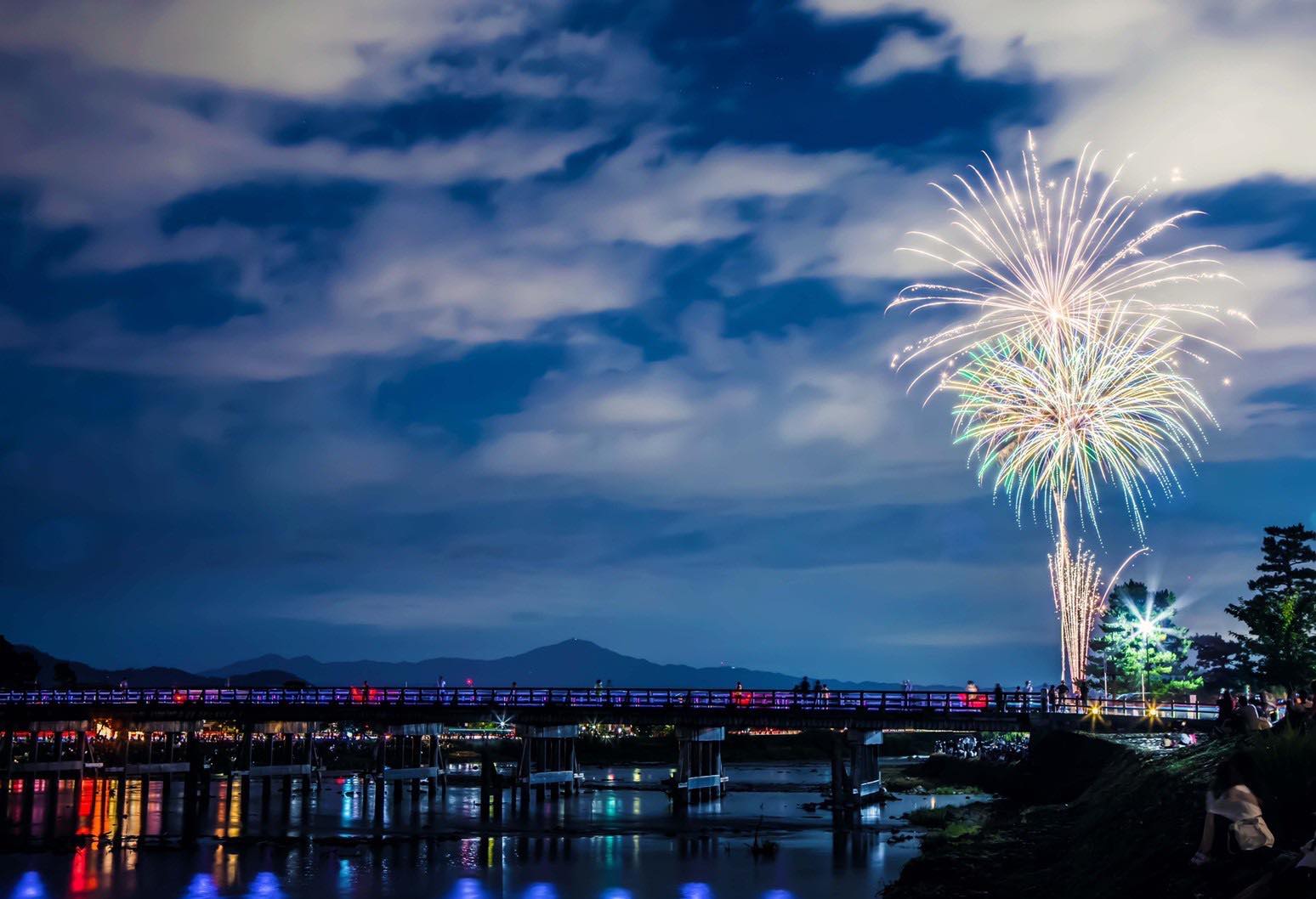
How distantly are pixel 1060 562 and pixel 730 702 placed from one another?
806 inches

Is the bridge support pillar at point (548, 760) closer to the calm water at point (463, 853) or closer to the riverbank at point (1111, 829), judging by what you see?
the calm water at point (463, 853)

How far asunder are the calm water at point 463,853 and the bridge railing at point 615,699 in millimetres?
5736

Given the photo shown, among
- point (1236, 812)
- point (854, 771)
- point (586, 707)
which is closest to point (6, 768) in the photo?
point (586, 707)

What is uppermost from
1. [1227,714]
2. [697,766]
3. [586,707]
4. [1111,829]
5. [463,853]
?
[1227,714]

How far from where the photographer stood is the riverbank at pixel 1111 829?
21750mm

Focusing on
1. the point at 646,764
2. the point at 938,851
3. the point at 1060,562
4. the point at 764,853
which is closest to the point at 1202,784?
the point at 938,851

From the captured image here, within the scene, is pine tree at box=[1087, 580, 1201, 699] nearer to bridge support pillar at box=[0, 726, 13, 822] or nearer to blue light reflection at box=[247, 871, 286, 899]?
blue light reflection at box=[247, 871, 286, 899]

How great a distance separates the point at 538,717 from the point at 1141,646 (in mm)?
39564

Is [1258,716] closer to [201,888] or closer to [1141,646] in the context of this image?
[201,888]

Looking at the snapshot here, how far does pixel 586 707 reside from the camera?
229 feet

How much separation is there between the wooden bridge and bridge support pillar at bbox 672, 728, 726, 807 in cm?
9

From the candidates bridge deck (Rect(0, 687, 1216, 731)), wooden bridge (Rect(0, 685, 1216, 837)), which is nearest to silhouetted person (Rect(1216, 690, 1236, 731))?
bridge deck (Rect(0, 687, 1216, 731))

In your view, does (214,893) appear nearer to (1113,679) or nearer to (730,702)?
(730,702)

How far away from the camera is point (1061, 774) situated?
5469cm
